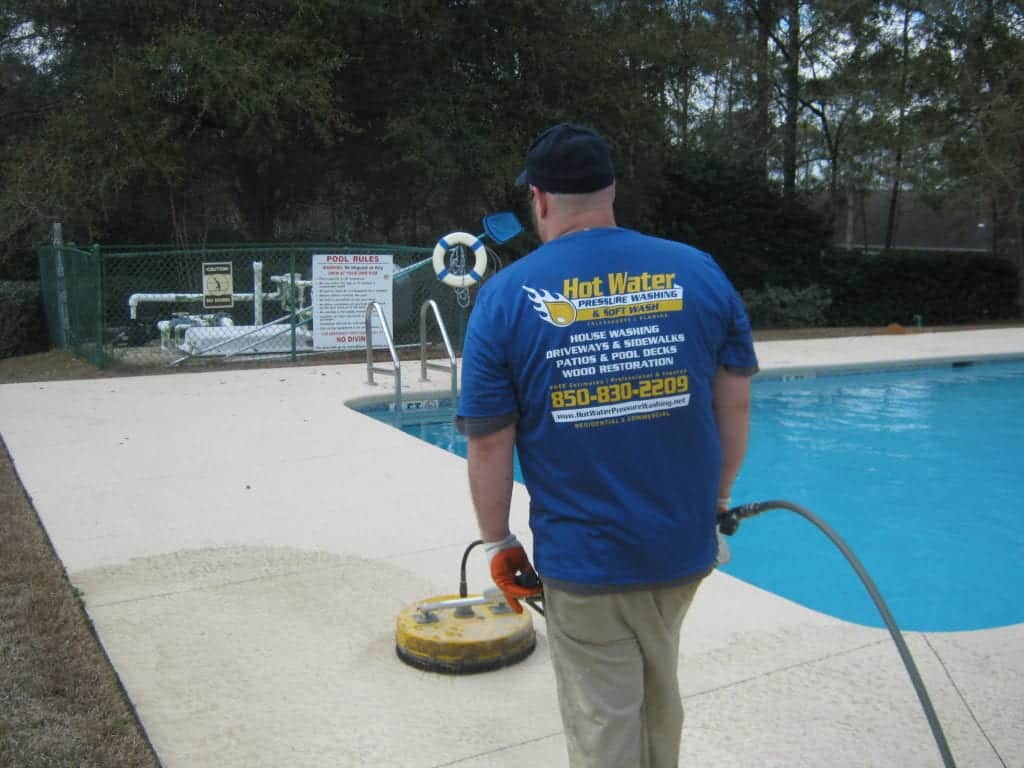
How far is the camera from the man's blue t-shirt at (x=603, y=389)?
6.57ft

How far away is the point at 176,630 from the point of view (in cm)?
388

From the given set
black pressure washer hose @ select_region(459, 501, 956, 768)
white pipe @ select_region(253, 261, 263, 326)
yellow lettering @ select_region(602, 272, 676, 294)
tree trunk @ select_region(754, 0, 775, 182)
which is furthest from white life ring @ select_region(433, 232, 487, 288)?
tree trunk @ select_region(754, 0, 775, 182)

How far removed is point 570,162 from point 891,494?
21.2 ft

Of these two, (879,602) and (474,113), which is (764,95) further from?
(879,602)

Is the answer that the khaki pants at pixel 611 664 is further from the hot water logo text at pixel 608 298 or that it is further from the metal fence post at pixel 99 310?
the metal fence post at pixel 99 310

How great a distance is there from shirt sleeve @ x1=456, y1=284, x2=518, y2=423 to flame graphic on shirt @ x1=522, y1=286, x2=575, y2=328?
72 millimetres

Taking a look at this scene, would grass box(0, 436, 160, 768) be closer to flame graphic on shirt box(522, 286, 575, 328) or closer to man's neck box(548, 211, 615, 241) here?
flame graphic on shirt box(522, 286, 575, 328)

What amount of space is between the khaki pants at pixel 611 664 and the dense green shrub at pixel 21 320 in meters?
13.3

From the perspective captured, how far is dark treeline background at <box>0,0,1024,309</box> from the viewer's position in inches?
517

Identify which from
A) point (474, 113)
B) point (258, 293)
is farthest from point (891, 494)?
point (474, 113)

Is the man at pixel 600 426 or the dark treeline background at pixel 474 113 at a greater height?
the dark treeline background at pixel 474 113

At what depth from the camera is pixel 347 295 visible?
12.1 metres

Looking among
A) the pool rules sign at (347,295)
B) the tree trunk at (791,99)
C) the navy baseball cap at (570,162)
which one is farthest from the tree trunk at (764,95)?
the navy baseball cap at (570,162)

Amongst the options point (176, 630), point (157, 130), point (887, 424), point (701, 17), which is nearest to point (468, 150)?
point (157, 130)
